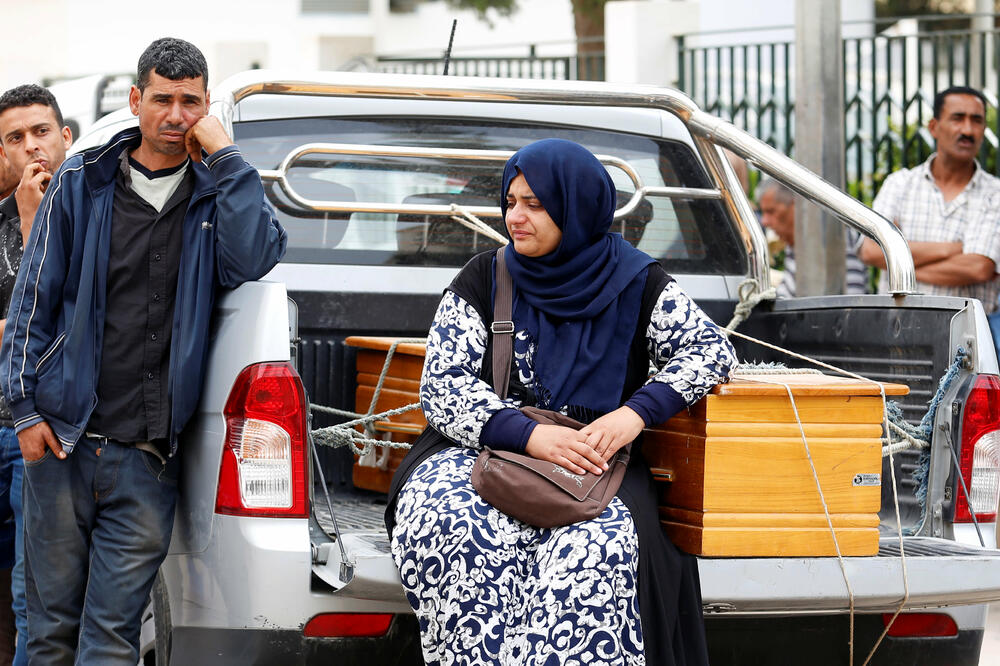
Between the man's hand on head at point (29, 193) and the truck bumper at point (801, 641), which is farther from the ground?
the man's hand on head at point (29, 193)

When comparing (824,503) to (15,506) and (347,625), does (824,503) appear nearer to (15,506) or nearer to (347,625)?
(347,625)

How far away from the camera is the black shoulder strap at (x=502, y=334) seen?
3.39 metres

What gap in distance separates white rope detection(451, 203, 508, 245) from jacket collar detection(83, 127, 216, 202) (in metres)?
1.12

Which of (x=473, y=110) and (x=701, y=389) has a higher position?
(x=473, y=110)

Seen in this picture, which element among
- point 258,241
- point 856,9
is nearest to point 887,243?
→ point 258,241

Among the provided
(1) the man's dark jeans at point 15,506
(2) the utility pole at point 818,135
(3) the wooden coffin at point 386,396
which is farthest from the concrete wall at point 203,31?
(1) the man's dark jeans at point 15,506

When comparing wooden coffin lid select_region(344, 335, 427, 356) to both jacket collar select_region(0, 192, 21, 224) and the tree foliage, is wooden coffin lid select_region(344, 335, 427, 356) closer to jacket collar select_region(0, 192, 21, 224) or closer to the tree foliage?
jacket collar select_region(0, 192, 21, 224)

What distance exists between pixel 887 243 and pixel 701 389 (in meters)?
1.00

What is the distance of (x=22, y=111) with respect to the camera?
417 centimetres

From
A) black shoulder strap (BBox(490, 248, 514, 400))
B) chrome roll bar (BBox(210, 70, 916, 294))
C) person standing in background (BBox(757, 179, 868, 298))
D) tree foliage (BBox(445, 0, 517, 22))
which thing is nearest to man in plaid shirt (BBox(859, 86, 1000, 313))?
person standing in background (BBox(757, 179, 868, 298))

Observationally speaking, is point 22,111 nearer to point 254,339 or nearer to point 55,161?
point 55,161

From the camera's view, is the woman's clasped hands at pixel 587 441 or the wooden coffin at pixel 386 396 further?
the wooden coffin at pixel 386 396

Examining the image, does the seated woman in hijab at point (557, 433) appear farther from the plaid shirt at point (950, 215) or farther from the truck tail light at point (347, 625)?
the plaid shirt at point (950, 215)

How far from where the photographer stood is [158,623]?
3.58 metres
